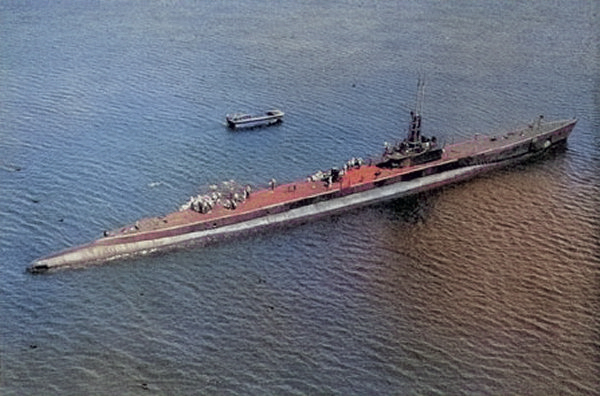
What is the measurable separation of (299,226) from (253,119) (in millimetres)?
33397

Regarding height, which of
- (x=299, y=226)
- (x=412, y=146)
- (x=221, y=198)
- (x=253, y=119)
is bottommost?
(x=299, y=226)

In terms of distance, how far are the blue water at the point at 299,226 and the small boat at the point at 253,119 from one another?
180cm

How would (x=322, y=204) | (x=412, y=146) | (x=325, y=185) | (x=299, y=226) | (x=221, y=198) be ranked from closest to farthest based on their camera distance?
(x=299, y=226) → (x=322, y=204) → (x=221, y=198) → (x=325, y=185) → (x=412, y=146)

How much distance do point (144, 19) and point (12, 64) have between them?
4081 cm

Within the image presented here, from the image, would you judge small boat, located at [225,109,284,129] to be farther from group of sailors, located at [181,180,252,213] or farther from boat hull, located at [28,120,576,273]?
boat hull, located at [28,120,576,273]

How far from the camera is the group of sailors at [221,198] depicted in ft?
290

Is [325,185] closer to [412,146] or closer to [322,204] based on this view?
[322,204]

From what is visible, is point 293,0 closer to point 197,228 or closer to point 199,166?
point 199,166

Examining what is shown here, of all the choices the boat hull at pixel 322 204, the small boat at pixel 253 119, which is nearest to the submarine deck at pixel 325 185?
the boat hull at pixel 322 204

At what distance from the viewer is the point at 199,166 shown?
104 m

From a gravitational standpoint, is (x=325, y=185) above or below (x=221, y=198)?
above

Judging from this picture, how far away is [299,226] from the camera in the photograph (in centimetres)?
8969

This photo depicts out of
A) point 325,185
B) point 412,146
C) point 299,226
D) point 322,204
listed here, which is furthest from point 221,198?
point 412,146

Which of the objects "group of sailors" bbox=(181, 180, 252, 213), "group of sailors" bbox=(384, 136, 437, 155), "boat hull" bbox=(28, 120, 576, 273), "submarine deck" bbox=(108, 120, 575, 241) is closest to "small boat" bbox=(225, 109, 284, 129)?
"group of sailors" bbox=(181, 180, 252, 213)
